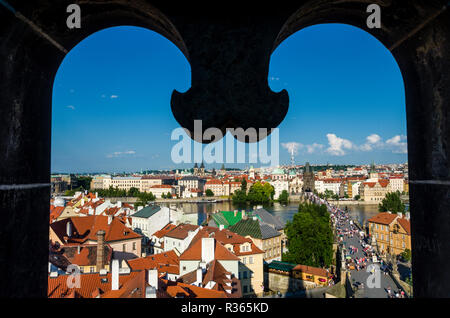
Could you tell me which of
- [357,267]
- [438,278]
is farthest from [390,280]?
[438,278]

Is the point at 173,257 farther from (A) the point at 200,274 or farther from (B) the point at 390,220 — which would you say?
(B) the point at 390,220

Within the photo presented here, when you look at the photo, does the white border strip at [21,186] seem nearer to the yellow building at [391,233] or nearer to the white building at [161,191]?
the yellow building at [391,233]

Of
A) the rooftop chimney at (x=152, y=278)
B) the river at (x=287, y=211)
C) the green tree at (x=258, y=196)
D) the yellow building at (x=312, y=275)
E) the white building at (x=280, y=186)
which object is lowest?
the river at (x=287, y=211)

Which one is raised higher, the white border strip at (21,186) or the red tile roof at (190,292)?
the white border strip at (21,186)

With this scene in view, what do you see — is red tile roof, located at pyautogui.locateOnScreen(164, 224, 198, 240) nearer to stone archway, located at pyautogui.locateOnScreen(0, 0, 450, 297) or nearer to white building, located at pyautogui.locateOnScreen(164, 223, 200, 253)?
white building, located at pyautogui.locateOnScreen(164, 223, 200, 253)

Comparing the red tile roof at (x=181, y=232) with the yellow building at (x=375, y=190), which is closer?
the red tile roof at (x=181, y=232)

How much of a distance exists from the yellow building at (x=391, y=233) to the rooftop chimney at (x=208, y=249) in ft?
53.7

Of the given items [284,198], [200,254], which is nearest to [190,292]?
[200,254]

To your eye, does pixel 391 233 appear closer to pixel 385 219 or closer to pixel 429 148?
pixel 385 219

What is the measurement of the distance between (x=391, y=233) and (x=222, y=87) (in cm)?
3136

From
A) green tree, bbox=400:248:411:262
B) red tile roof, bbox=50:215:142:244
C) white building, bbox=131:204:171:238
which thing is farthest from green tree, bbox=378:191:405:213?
red tile roof, bbox=50:215:142:244

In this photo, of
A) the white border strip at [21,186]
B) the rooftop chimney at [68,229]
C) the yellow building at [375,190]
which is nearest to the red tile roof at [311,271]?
the rooftop chimney at [68,229]

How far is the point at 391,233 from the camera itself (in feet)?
94.4

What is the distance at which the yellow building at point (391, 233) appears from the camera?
2716 centimetres
